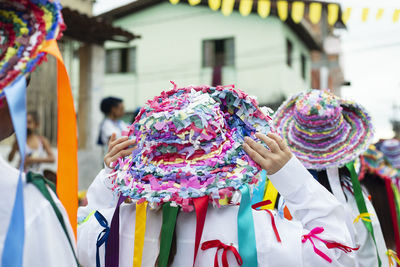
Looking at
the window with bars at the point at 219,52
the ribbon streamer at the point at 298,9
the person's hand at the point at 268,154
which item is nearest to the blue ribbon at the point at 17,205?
the person's hand at the point at 268,154

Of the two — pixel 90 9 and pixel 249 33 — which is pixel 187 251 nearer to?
pixel 90 9

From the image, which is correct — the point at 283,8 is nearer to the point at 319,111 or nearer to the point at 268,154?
the point at 319,111

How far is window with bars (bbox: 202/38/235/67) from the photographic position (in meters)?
18.2

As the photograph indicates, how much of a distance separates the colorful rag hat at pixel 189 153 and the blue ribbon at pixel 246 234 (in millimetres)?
67

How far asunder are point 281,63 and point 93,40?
9.55m

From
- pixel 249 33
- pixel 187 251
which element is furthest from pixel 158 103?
pixel 249 33

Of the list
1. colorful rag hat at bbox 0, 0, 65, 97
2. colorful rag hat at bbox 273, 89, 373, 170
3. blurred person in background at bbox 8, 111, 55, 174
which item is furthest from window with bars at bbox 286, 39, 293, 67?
colorful rag hat at bbox 0, 0, 65, 97

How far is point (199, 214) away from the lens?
5.43ft

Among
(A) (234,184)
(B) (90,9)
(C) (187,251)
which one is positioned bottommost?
(C) (187,251)

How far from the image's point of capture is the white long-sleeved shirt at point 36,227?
→ 4.07 feet

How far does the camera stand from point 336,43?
589 inches

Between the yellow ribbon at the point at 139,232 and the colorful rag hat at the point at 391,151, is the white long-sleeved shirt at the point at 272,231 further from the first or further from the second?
the colorful rag hat at the point at 391,151

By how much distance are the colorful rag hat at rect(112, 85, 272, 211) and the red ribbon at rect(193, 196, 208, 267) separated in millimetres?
17

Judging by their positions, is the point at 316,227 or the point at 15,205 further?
the point at 316,227
